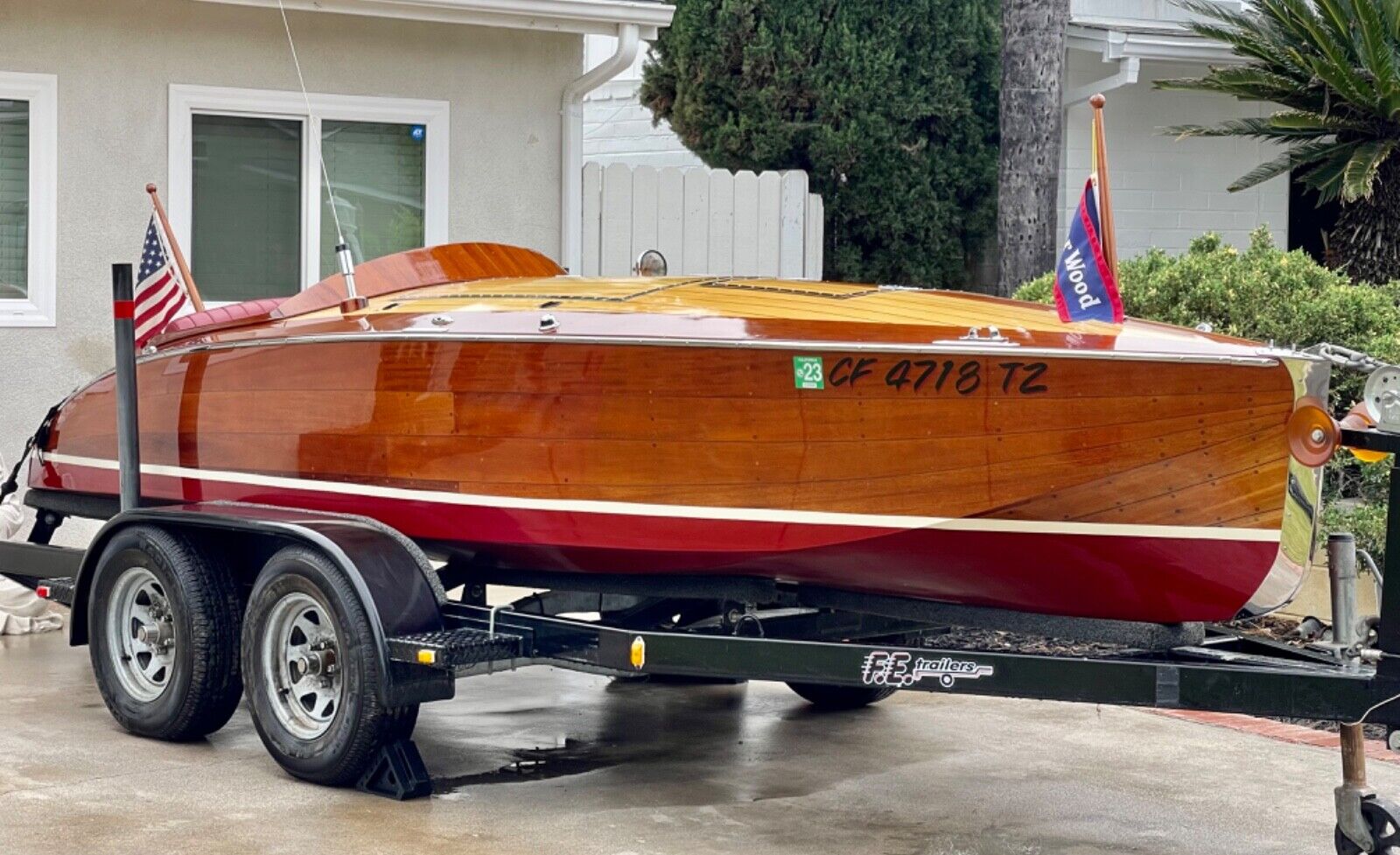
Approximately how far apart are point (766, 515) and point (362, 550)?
1340 mm

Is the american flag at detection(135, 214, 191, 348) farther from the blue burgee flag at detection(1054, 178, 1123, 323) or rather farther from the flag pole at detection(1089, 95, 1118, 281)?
the flag pole at detection(1089, 95, 1118, 281)

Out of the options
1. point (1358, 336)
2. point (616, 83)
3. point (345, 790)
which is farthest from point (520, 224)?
point (616, 83)

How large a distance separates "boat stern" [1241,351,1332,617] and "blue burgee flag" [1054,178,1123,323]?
627 millimetres

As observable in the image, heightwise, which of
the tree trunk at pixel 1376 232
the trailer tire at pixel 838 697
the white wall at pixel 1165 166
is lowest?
the trailer tire at pixel 838 697

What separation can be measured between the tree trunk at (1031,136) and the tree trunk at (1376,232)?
2.49 meters

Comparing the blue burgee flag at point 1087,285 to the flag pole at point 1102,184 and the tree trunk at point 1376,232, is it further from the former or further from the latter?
the tree trunk at point 1376,232

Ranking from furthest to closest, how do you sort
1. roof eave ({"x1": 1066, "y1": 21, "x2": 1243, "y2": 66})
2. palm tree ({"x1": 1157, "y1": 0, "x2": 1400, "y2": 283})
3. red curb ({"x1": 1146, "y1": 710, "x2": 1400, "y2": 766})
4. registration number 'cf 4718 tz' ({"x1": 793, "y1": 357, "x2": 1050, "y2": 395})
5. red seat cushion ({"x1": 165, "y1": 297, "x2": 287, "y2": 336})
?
roof eave ({"x1": 1066, "y1": 21, "x2": 1243, "y2": 66}), palm tree ({"x1": 1157, "y1": 0, "x2": 1400, "y2": 283}), red seat cushion ({"x1": 165, "y1": 297, "x2": 287, "y2": 336}), red curb ({"x1": 1146, "y1": 710, "x2": 1400, "y2": 766}), registration number 'cf 4718 tz' ({"x1": 793, "y1": 357, "x2": 1050, "y2": 395})

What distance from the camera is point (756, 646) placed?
5902 millimetres

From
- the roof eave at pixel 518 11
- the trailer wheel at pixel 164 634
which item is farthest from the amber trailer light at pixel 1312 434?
the roof eave at pixel 518 11

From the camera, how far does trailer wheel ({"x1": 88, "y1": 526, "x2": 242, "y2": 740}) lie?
22.4 feet

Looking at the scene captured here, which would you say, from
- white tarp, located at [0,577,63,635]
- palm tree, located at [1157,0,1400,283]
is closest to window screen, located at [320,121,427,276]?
white tarp, located at [0,577,63,635]

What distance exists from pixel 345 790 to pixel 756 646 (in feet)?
4.93

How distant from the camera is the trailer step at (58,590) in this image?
7.57 metres

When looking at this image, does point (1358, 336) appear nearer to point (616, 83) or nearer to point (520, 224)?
point (520, 224)
